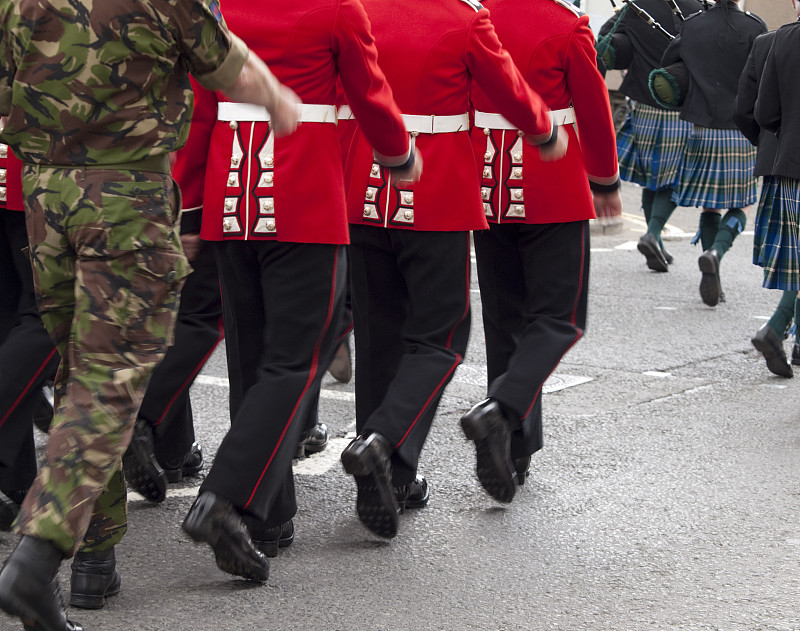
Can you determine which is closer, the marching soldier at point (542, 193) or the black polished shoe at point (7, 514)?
the black polished shoe at point (7, 514)

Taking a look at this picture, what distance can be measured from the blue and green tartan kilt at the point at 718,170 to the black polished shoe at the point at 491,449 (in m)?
5.03

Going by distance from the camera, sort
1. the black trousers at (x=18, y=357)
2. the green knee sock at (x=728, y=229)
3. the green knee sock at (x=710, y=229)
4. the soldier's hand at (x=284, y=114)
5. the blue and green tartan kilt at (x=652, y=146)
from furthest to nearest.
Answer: the blue and green tartan kilt at (x=652, y=146)
the green knee sock at (x=710, y=229)
the green knee sock at (x=728, y=229)
the black trousers at (x=18, y=357)
the soldier's hand at (x=284, y=114)

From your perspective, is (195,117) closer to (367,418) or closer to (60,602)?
(367,418)

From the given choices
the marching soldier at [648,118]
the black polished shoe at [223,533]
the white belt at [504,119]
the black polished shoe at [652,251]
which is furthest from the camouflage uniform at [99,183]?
the black polished shoe at [652,251]

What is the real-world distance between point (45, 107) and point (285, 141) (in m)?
0.82

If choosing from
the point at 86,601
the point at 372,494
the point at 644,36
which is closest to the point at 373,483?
the point at 372,494

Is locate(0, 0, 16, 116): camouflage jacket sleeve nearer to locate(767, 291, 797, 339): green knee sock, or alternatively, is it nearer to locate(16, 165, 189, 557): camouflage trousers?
locate(16, 165, 189, 557): camouflage trousers

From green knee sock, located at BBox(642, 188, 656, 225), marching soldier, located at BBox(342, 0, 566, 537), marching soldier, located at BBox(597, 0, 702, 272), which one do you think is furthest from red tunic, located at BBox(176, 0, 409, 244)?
green knee sock, located at BBox(642, 188, 656, 225)

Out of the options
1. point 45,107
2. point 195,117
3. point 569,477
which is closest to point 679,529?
point 569,477

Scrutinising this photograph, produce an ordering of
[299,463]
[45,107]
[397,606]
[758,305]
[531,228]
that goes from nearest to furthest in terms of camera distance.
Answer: [45,107], [397,606], [531,228], [299,463], [758,305]

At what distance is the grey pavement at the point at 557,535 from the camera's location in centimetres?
327

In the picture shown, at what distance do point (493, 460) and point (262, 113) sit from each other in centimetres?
130

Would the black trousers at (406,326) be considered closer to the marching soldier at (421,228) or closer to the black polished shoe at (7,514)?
the marching soldier at (421,228)

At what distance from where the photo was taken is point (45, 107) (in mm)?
2795
